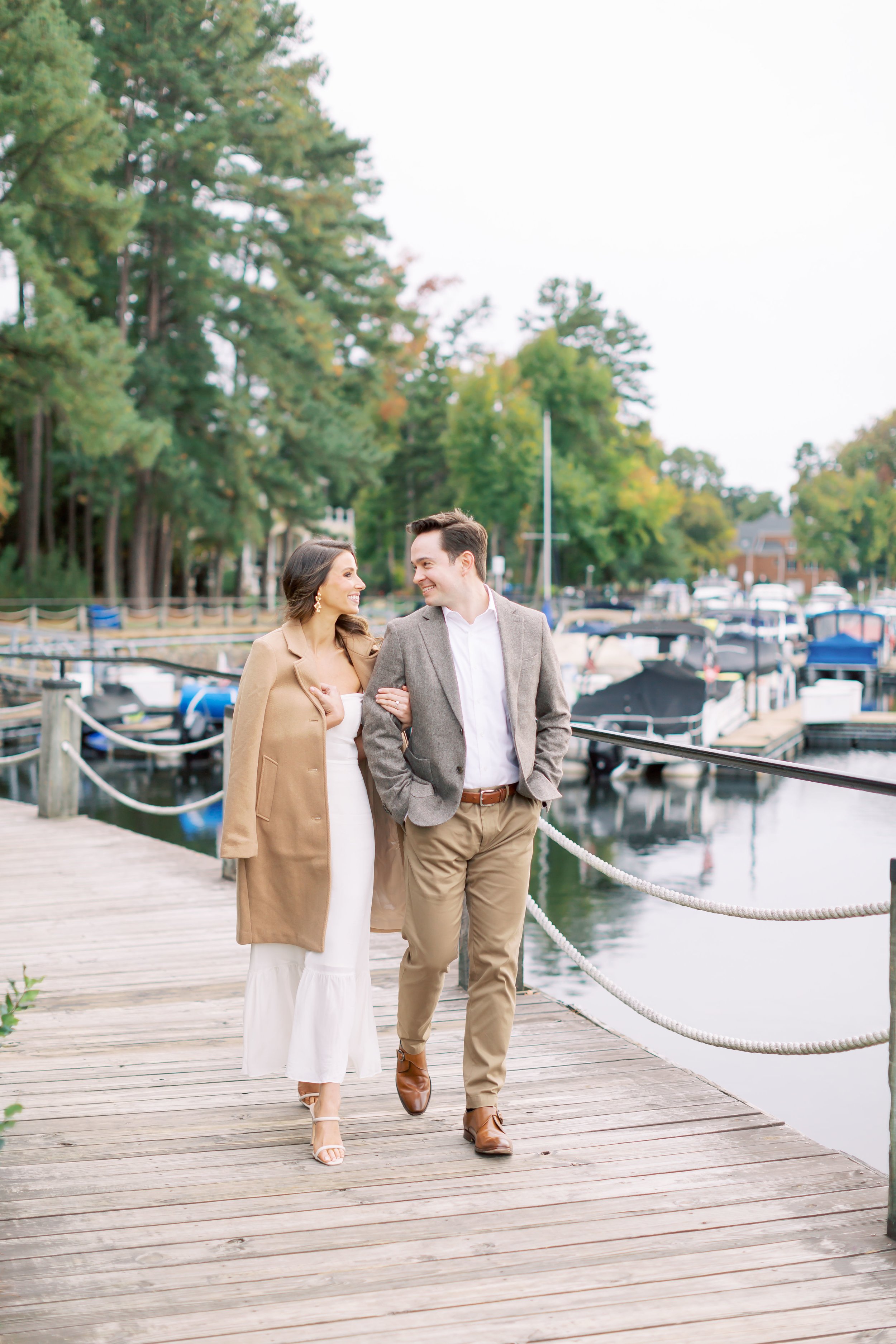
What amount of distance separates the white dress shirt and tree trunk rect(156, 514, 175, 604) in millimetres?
39952

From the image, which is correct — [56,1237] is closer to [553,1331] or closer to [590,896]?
[553,1331]

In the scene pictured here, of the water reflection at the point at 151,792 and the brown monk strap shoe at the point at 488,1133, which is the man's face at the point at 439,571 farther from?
the water reflection at the point at 151,792

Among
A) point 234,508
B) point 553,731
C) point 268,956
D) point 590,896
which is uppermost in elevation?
point 234,508

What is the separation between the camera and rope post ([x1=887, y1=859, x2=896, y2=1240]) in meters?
2.85

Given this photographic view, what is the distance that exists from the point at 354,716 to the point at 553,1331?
1.62 m

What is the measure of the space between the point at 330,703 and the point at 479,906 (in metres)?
0.72

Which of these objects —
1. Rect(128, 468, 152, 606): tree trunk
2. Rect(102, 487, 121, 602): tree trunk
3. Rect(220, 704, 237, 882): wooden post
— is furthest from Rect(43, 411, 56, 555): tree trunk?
Rect(220, 704, 237, 882): wooden post

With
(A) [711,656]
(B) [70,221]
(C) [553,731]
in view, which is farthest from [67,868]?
(B) [70,221]

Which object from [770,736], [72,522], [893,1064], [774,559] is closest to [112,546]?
[72,522]

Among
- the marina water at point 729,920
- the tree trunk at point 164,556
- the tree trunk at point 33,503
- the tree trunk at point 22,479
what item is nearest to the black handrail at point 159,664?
the marina water at point 729,920

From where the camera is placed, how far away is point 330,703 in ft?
11.2

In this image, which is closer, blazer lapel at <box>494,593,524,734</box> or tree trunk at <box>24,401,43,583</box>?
blazer lapel at <box>494,593,524,734</box>

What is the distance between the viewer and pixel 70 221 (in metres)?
28.9

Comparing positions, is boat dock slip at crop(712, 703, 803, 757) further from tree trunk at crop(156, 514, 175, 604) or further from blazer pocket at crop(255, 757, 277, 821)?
tree trunk at crop(156, 514, 175, 604)
